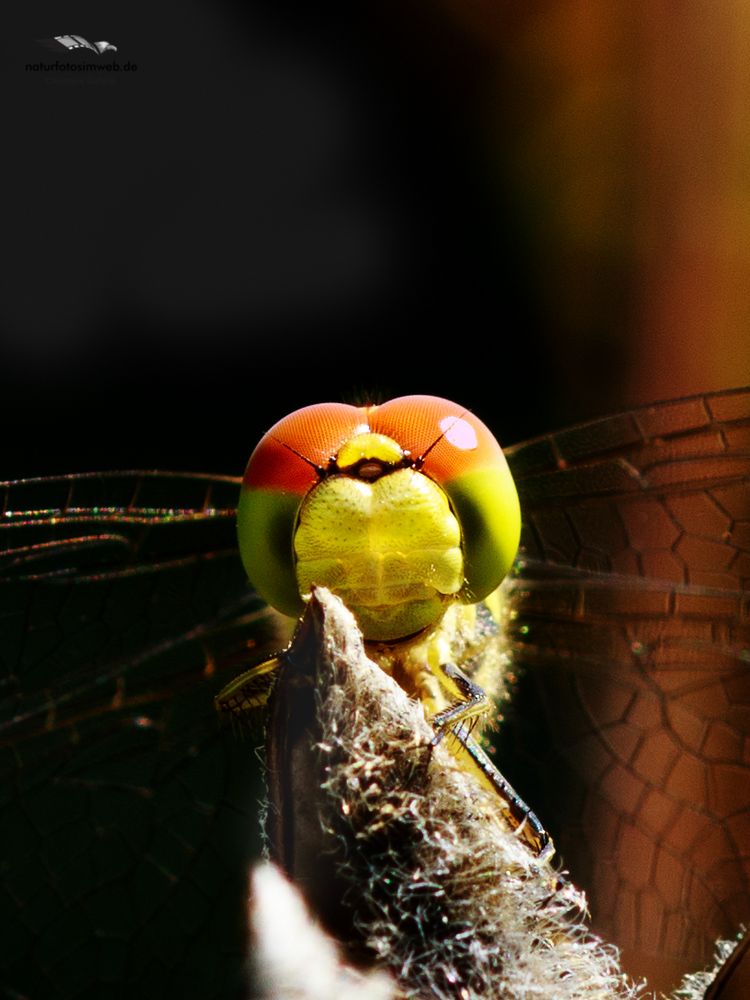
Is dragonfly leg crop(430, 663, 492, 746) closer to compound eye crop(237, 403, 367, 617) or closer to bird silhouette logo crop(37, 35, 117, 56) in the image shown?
compound eye crop(237, 403, 367, 617)

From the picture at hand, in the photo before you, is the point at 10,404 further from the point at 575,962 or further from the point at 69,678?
the point at 575,962

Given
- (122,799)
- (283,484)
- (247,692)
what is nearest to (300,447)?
(283,484)

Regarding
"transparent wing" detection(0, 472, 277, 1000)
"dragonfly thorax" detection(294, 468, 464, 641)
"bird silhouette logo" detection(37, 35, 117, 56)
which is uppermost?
"bird silhouette logo" detection(37, 35, 117, 56)

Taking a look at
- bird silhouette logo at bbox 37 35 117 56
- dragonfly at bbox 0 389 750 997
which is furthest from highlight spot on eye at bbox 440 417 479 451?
bird silhouette logo at bbox 37 35 117 56

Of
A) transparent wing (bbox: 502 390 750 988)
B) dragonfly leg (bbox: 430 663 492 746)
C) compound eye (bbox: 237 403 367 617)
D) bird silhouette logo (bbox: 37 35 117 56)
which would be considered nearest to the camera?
dragonfly leg (bbox: 430 663 492 746)

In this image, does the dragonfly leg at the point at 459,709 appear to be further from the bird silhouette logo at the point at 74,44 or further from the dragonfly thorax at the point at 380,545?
the bird silhouette logo at the point at 74,44

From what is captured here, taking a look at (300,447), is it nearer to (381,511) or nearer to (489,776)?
(381,511)

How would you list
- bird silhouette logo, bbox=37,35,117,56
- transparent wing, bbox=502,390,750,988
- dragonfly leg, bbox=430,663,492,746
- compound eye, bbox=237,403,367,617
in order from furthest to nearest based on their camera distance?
bird silhouette logo, bbox=37,35,117,56, transparent wing, bbox=502,390,750,988, compound eye, bbox=237,403,367,617, dragonfly leg, bbox=430,663,492,746
